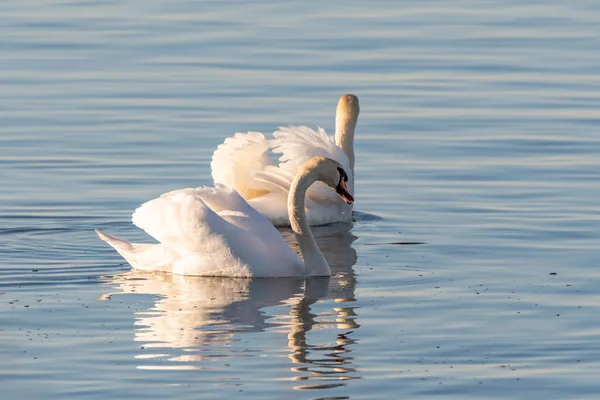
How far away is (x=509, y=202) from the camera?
1499 centimetres

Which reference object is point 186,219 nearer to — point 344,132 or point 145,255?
point 145,255

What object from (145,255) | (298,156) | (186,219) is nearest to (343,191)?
(186,219)

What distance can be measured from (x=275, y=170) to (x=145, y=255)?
8.41 feet

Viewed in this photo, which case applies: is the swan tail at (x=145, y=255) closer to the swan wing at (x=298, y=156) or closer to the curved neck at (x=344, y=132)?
the swan wing at (x=298, y=156)

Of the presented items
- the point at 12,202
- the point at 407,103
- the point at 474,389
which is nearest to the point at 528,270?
the point at 474,389

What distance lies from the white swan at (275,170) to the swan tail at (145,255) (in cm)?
233

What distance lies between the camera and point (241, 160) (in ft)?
49.4

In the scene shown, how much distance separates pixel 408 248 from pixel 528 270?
131cm

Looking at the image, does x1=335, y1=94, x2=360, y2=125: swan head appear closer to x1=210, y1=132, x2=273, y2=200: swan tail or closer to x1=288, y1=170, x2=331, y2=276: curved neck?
x1=210, y1=132, x2=273, y2=200: swan tail

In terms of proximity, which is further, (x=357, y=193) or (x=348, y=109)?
(x=348, y=109)

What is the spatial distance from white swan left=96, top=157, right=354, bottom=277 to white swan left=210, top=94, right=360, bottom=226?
210cm

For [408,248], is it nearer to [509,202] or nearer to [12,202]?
[509,202]

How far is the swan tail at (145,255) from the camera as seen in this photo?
1254 centimetres

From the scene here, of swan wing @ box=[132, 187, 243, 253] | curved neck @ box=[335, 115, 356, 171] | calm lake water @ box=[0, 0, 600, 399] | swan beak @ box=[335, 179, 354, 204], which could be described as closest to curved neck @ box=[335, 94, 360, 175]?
curved neck @ box=[335, 115, 356, 171]
